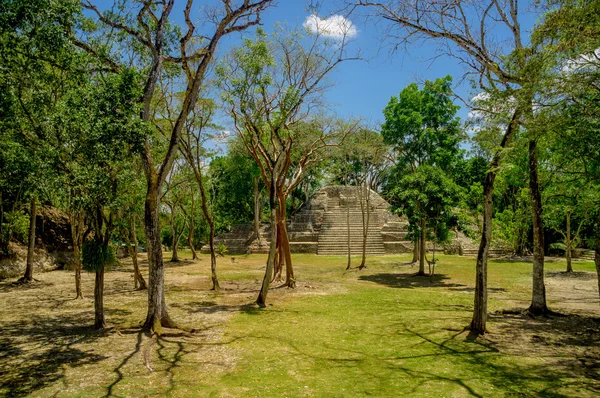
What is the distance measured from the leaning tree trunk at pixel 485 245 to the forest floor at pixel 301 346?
42 centimetres

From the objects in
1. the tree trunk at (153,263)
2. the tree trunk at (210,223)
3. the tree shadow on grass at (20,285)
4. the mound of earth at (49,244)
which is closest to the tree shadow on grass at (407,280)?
the tree trunk at (210,223)

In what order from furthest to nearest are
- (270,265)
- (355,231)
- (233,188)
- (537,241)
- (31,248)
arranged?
(233,188)
(355,231)
(31,248)
(270,265)
(537,241)

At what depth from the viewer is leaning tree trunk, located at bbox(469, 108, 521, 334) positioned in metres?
7.59

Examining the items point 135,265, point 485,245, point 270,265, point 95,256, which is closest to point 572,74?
point 485,245

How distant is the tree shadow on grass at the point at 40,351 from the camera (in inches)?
216

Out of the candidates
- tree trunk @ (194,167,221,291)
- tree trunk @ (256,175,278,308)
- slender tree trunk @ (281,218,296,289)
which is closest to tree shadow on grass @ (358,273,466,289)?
slender tree trunk @ (281,218,296,289)

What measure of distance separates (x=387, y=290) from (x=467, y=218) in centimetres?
530

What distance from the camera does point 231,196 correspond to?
39406 millimetres

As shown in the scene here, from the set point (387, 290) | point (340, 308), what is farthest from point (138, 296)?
point (387, 290)

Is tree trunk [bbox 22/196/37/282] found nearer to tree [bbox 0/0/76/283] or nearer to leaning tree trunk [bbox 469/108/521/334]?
tree [bbox 0/0/76/283]

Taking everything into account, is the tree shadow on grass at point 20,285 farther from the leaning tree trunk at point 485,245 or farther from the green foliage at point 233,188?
the green foliage at point 233,188

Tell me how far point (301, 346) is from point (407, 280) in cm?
1048

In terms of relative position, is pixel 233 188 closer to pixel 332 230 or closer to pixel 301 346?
pixel 332 230

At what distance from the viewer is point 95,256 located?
7.73 meters
